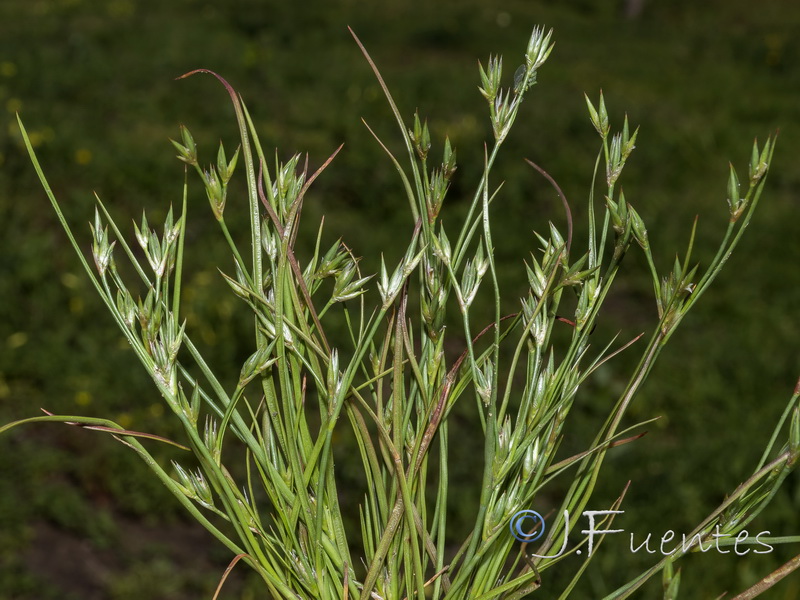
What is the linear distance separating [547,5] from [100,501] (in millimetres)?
9684

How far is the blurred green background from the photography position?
314cm

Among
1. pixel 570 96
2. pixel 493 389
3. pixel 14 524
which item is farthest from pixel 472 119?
pixel 493 389

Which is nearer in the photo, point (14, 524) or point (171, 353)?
point (171, 353)

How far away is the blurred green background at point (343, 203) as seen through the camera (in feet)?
10.3

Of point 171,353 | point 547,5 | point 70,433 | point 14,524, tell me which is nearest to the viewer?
point 171,353

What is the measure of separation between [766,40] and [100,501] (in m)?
8.30

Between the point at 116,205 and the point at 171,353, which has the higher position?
the point at 171,353

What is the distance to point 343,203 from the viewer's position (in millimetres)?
5418

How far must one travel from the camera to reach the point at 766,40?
917 centimetres

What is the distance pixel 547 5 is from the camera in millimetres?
11391

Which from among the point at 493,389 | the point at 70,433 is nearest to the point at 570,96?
the point at 70,433

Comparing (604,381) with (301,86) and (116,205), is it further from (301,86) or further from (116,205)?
(301,86)

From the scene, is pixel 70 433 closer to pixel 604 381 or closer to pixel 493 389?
pixel 604 381

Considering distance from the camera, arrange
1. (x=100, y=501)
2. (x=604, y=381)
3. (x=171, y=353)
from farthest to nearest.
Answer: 1. (x=604, y=381)
2. (x=100, y=501)
3. (x=171, y=353)
